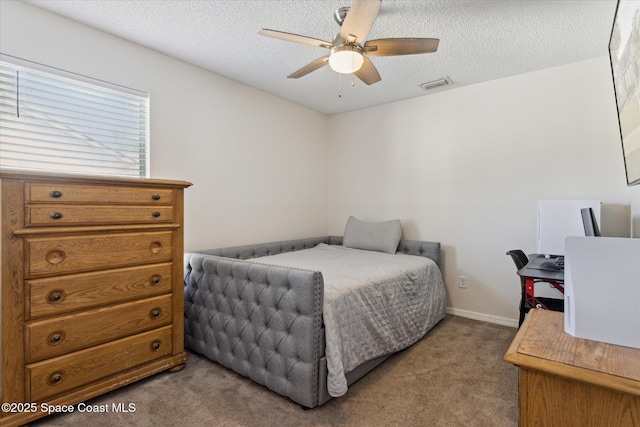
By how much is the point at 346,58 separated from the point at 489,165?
6.96 ft

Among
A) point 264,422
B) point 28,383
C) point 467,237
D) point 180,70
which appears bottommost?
point 264,422

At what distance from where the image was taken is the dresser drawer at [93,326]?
173cm

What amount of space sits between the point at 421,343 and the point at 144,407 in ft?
6.98

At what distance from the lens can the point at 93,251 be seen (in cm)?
192

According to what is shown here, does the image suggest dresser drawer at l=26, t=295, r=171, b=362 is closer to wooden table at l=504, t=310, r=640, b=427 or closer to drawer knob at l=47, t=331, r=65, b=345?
drawer knob at l=47, t=331, r=65, b=345

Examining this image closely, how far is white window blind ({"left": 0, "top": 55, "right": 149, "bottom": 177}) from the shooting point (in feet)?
6.92

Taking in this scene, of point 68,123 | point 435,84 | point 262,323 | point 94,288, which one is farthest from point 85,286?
point 435,84

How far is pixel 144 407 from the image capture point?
190cm

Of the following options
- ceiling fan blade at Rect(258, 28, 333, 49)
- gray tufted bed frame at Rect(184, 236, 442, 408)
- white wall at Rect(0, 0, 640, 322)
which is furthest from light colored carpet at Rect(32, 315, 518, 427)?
ceiling fan blade at Rect(258, 28, 333, 49)

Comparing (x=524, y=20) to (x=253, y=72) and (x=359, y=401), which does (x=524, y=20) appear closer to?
(x=253, y=72)

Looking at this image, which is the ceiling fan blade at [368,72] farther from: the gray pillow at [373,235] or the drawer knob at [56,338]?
the drawer knob at [56,338]

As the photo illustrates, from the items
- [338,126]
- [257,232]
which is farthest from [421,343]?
[338,126]

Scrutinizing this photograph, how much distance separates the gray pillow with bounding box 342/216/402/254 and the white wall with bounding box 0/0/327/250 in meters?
0.63

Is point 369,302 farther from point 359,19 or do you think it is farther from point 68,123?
point 68,123
